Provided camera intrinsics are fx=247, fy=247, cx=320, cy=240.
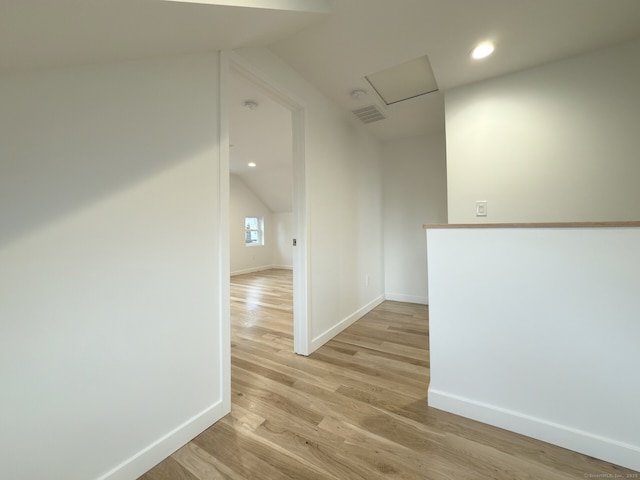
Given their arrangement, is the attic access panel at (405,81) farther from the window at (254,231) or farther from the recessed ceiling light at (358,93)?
the window at (254,231)

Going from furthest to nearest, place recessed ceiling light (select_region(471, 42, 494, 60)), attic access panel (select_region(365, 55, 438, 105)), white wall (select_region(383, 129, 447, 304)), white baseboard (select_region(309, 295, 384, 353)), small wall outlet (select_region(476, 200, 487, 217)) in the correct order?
white wall (select_region(383, 129, 447, 304)) < white baseboard (select_region(309, 295, 384, 353)) < small wall outlet (select_region(476, 200, 487, 217)) < attic access panel (select_region(365, 55, 438, 105)) < recessed ceiling light (select_region(471, 42, 494, 60))

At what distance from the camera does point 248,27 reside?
1.28 metres

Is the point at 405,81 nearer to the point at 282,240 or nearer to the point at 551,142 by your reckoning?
the point at 551,142

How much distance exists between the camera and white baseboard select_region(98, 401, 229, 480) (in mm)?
1051

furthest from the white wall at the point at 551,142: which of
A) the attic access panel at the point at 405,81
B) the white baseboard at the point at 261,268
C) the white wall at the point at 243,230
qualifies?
the white baseboard at the point at 261,268

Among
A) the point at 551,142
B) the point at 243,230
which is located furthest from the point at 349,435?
the point at 243,230

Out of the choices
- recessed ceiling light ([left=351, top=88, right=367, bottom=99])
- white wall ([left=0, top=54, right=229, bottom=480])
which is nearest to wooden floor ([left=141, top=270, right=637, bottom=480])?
white wall ([left=0, top=54, right=229, bottom=480])

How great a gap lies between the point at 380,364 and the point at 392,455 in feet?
2.78

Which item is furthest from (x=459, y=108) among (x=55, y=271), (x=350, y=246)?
(x=55, y=271)

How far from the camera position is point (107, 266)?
101cm

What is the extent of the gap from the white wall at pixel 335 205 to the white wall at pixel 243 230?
3.89 metres

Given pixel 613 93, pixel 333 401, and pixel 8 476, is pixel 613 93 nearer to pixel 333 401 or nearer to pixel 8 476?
pixel 333 401

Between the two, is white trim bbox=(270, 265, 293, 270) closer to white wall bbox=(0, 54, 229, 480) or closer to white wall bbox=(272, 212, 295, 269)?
white wall bbox=(272, 212, 295, 269)

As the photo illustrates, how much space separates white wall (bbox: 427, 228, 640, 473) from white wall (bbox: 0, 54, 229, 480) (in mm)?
1401
